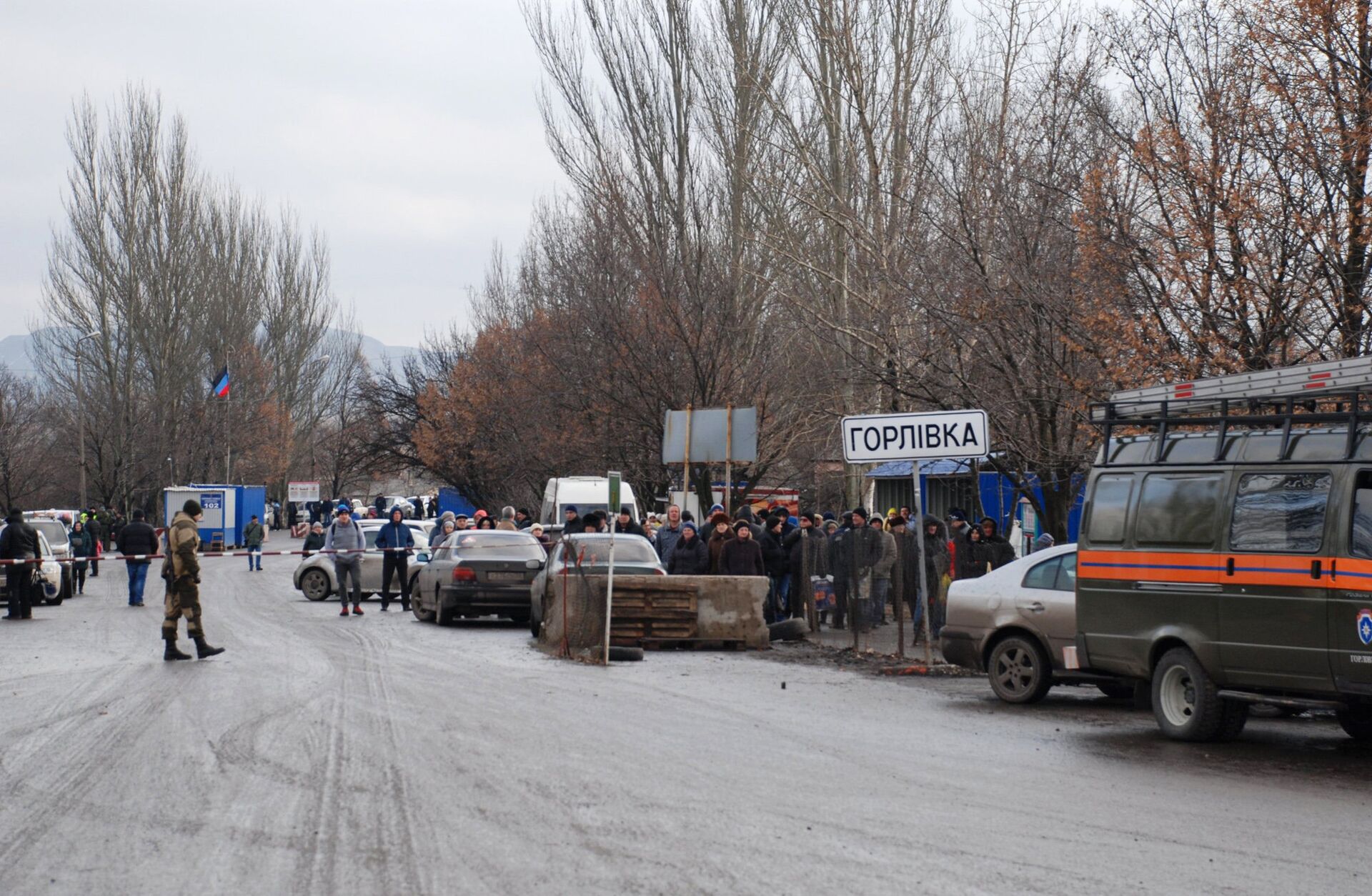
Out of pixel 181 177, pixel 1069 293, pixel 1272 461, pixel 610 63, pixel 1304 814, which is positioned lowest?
pixel 1304 814

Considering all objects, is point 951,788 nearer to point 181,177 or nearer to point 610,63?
point 610,63

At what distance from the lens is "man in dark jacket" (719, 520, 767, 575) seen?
2111 centimetres

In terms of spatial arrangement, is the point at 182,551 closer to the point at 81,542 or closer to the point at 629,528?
the point at 629,528

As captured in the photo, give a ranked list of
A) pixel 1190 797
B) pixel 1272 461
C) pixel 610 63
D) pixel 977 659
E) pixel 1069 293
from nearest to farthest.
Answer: pixel 1190 797
pixel 1272 461
pixel 977 659
pixel 1069 293
pixel 610 63

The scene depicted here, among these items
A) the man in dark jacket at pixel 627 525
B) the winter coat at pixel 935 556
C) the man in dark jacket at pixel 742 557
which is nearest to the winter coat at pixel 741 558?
the man in dark jacket at pixel 742 557

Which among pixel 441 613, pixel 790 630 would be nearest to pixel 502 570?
pixel 441 613

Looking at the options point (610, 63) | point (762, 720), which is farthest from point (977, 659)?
point (610, 63)

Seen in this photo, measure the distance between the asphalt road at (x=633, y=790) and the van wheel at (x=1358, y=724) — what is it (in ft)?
0.48

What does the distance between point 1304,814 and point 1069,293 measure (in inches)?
486

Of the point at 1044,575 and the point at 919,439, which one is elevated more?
the point at 919,439

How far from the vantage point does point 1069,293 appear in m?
20.1

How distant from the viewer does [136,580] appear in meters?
29.1

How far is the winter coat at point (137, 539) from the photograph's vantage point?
28828 mm

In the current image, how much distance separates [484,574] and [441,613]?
0.85 m
